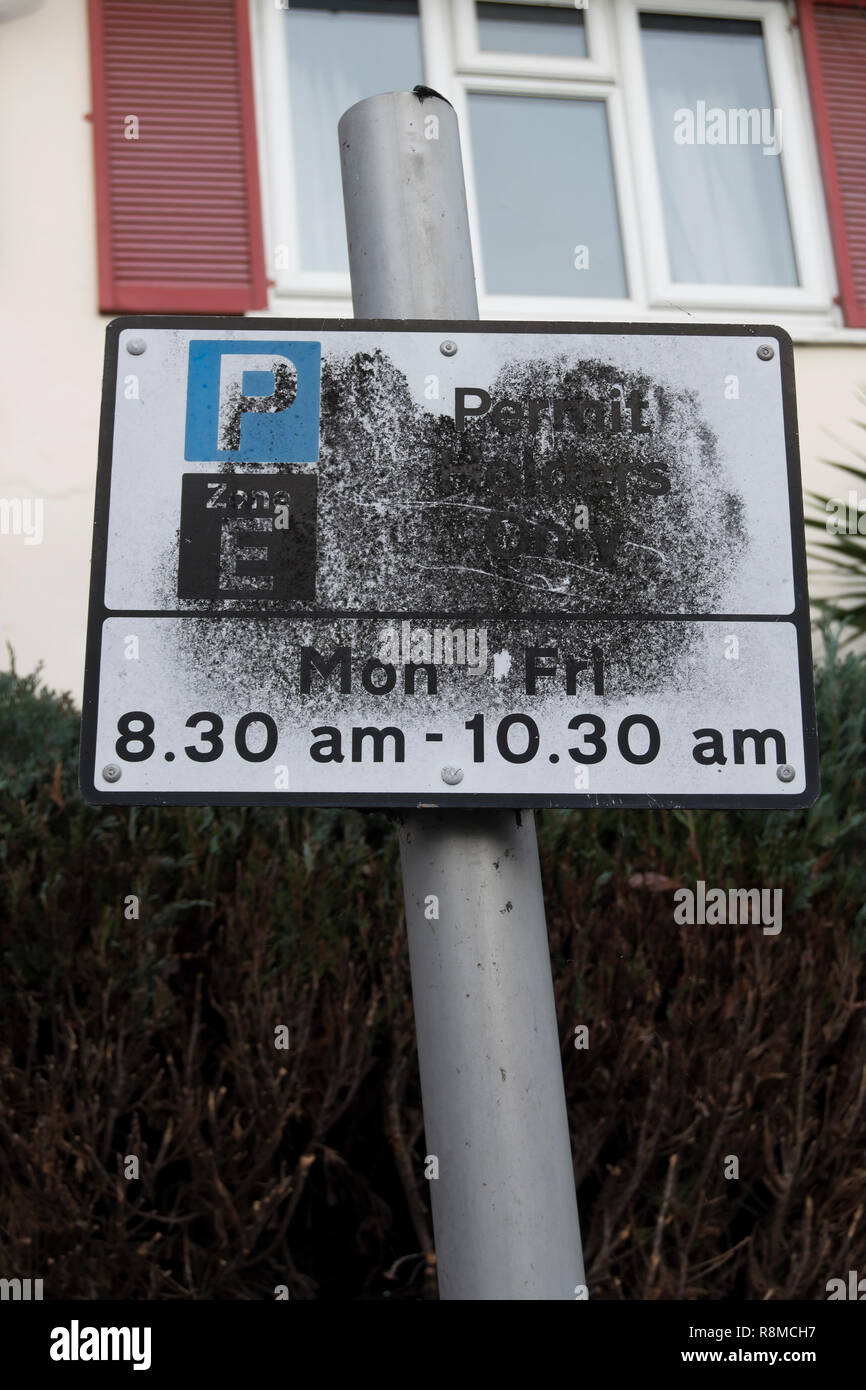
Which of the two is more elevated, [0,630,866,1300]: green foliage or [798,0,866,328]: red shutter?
[798,0,866,328]: red shutter

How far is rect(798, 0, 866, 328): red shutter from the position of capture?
23.6 ft

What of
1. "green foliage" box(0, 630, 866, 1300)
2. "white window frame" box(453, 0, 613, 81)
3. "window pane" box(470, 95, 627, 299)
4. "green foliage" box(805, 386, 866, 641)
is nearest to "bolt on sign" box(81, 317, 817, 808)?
"green foliage" box(0, 630, 866, 1300)

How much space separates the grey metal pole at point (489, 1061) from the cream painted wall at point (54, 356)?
4436 millimetres

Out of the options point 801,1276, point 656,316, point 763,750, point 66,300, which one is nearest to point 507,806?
point 763,750

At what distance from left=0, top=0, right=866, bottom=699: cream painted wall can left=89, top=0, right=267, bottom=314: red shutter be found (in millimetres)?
107

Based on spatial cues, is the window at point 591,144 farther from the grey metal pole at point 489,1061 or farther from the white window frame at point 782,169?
the grey metal pole at point 489,1061

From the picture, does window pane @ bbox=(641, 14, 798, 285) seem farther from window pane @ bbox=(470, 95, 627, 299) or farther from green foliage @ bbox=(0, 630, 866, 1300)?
green foliage @ bbox=(0, 630, 866, 1300)

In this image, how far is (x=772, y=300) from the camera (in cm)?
716

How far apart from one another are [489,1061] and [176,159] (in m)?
6.31

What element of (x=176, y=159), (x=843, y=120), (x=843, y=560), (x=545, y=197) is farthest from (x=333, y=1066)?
(x=843, y=120)

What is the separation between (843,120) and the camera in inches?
294

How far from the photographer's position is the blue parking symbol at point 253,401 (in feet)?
5.03

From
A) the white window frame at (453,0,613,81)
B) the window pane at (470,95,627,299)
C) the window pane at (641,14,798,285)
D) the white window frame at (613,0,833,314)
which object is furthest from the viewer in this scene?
the window pane at (641,14,798,285)

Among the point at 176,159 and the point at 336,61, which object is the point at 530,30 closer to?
the point at 336,61
